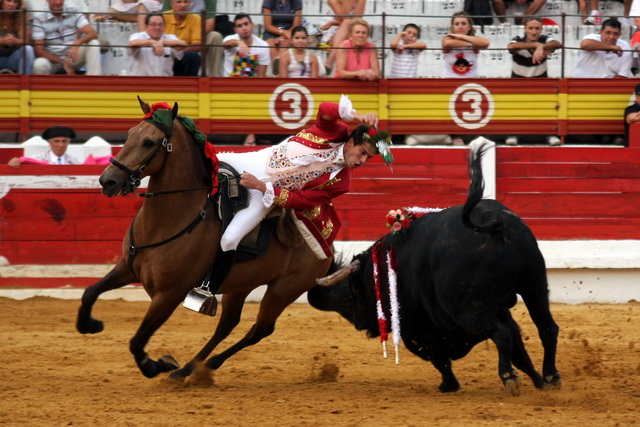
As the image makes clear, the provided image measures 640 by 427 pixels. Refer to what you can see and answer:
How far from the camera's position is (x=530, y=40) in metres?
10.0

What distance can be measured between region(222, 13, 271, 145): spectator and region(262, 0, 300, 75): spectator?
11 cm

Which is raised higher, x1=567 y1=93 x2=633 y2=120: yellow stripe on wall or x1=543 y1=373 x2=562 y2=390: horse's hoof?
x1=567 y1=93 x2=633 y2=120: yellow stripe on wall

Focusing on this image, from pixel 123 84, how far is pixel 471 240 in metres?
5.96

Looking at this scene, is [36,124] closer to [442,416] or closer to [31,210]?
[31,210]

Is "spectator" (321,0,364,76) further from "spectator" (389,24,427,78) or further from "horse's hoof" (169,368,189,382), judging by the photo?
"horse's hoof" (169,368,189,382)

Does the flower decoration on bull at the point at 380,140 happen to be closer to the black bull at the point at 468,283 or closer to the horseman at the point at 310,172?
the horseman at the point at 310,172

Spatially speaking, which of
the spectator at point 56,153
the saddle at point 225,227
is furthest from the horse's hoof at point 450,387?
the spectator at point 56,153

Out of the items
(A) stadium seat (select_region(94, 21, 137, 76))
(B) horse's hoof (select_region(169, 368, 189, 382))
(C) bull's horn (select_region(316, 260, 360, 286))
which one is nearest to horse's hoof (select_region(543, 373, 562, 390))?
(C) bull's horn (select_region(316, 260, 360, 286))

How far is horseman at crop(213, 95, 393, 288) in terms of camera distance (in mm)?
5457

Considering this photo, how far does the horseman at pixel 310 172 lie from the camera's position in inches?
215

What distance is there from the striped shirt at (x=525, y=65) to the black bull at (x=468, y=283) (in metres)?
5.29

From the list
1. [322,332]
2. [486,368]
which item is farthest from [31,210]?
[486,368]

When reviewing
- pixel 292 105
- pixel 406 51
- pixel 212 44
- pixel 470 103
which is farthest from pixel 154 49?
pixel 470 103

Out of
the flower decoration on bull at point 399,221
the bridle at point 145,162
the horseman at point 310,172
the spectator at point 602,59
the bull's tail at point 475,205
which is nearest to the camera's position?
the bull's tail at point 475,205
